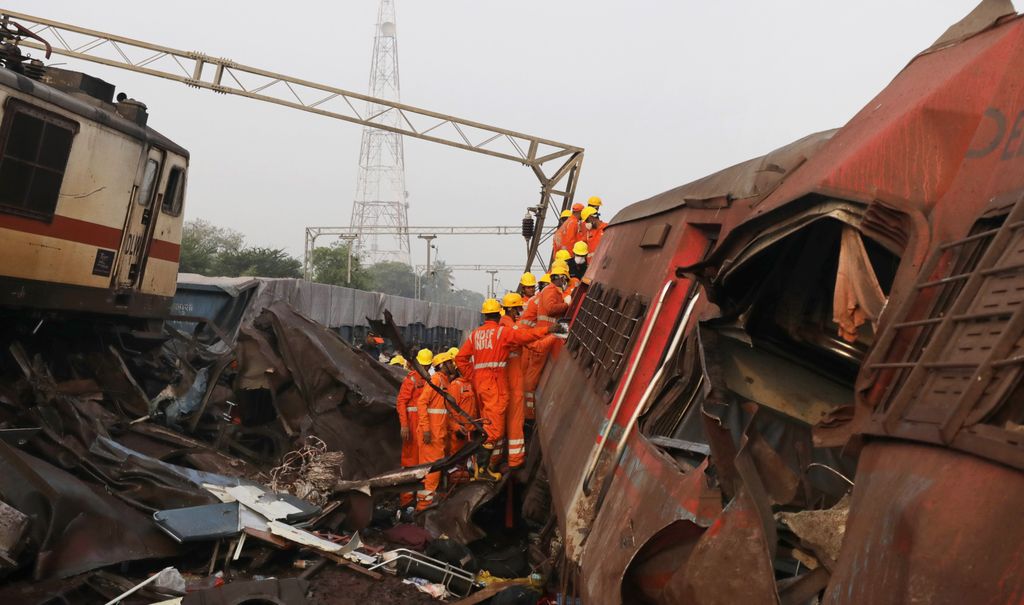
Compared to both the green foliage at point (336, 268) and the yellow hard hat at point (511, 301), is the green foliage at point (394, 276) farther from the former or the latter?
the yellow hard hat at point (511, 301)

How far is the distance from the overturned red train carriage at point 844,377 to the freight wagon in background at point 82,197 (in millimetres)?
6536

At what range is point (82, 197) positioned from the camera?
30.2 feet

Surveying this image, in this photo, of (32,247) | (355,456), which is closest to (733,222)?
(355,456)

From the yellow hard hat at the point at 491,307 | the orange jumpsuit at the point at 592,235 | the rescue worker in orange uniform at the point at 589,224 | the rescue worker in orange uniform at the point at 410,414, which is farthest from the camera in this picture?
the rescue worker in orange uniform at the point at 589,224

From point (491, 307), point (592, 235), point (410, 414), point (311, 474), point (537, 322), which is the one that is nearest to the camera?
point (311, 474)

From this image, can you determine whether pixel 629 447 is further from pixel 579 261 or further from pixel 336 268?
pixel 336 268

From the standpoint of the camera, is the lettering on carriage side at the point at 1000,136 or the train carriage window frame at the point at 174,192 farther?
the train carriage window frame at the point at 174,192

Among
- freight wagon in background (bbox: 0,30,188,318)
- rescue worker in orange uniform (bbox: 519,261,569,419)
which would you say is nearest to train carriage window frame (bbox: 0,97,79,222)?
freight wagon in background (bbox: 0,30,188,318)

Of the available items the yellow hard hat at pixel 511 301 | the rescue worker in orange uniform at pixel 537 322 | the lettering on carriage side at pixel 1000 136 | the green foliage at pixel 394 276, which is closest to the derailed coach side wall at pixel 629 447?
the lettering on carriage side at pixel 1000 136

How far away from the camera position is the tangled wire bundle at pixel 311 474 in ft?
26.6

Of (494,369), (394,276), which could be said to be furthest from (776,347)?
(394,276)

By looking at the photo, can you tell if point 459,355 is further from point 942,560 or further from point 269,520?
point 942,560

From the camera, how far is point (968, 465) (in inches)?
62.5

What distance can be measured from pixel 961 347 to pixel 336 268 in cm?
4863
